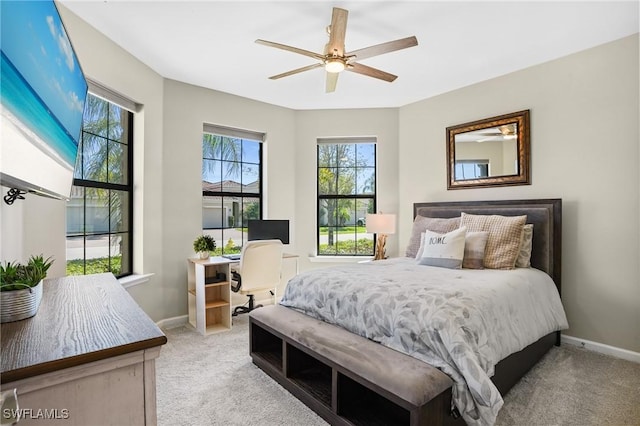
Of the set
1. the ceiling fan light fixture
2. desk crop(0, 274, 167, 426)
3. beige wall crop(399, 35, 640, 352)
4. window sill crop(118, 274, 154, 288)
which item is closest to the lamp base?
beige wall crop(399, 35, 640, 352)

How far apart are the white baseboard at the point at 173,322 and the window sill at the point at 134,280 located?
1.75 feet

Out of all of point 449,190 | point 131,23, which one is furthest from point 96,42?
point 449,190

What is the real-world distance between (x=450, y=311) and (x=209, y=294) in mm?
2704

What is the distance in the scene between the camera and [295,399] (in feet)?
7.10

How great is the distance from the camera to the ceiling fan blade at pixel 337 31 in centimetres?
204

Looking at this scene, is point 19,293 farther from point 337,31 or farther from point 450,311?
point 337,31

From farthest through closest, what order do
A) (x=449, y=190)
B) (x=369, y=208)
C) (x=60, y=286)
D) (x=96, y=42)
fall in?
(x=369, y=208), (x=449, y=190), (x=96, y=42), (x=60, y=286)

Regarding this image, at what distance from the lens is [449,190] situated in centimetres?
399

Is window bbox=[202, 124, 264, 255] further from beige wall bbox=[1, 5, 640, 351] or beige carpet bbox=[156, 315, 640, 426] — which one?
beige carpet bbox=[156, 315, 640, 426]

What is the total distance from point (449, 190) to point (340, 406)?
293 centimetres

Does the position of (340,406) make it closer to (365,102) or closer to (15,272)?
(15,272)

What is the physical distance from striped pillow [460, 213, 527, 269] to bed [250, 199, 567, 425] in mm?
66

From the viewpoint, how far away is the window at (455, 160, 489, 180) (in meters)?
3.68

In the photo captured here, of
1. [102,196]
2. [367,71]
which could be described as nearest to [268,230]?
[102,196]
